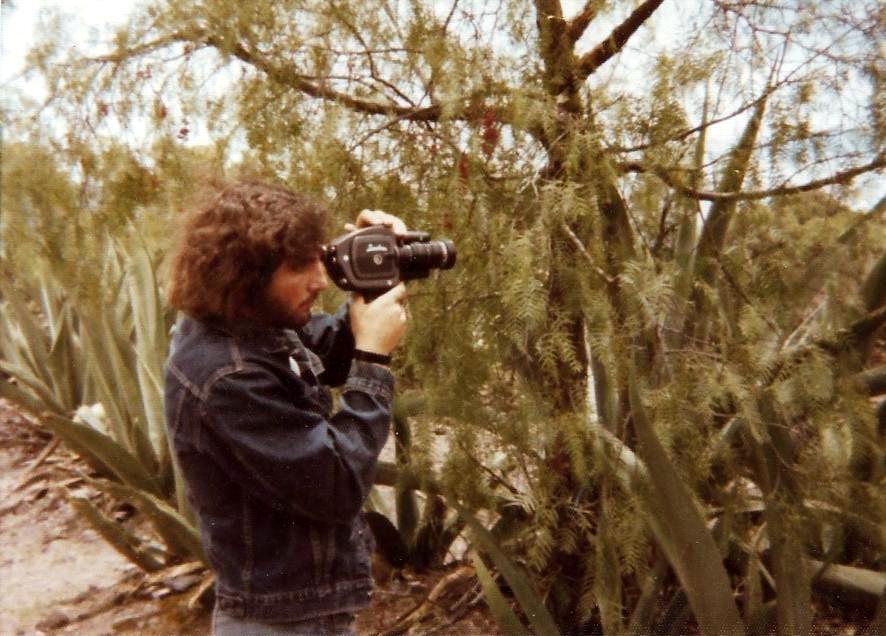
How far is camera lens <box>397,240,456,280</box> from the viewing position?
4.07ft

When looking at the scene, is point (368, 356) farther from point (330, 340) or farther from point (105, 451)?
point (105, 451)

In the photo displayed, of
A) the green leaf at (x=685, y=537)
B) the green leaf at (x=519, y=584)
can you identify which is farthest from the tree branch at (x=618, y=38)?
the green leaf at (x=519, y=584)

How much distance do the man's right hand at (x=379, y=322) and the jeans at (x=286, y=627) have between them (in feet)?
1.22

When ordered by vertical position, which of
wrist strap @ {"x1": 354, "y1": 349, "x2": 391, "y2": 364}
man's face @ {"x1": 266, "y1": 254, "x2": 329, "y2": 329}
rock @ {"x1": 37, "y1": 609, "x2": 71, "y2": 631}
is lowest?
rock @ {"x1": 37, "y1": 609, "x2": 71, "y2": 631}

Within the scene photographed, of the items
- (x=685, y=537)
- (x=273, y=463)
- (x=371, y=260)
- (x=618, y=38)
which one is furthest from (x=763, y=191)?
(x=273, y=463)

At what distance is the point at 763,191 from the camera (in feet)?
4.71

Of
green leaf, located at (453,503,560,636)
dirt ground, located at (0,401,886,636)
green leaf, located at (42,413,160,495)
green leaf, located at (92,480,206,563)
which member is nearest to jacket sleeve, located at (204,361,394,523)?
green leaf, located at (453,503,560,636)

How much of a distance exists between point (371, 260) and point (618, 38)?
656mm

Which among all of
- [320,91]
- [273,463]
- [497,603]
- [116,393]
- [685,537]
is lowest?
[497,603]

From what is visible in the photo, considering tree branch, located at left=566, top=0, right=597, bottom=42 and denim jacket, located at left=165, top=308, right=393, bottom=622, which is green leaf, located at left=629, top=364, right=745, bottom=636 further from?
tree branch, located at left=566, top=0, right=597, bottom=42

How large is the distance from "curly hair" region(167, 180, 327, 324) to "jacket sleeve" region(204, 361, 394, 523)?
11 centimetres

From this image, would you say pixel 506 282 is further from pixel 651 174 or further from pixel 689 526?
pixel 689 526

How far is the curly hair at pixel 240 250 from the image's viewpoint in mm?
1123

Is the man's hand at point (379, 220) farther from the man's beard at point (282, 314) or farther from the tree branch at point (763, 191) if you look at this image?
the tree branch at point (763, 191)
